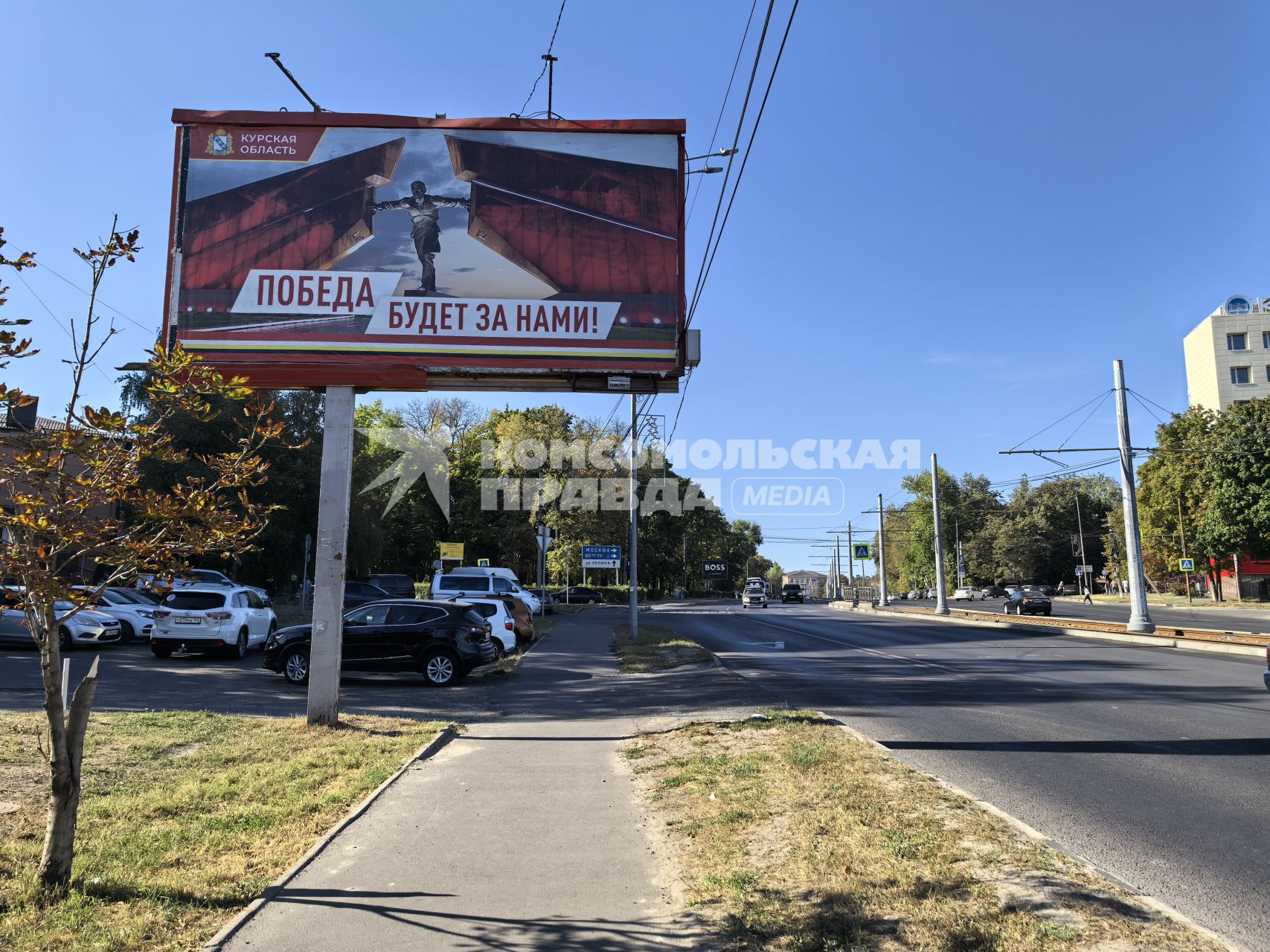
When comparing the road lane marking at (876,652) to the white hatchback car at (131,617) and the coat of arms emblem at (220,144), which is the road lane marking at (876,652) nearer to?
the coat of arms emblem at (220,144)

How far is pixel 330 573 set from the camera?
33.6 ft

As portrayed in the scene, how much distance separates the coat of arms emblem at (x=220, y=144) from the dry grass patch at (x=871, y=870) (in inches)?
399

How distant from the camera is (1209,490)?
57.5m

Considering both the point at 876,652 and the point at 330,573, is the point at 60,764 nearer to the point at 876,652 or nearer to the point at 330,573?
the point at 330,573

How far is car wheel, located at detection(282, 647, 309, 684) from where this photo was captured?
14.3 meters

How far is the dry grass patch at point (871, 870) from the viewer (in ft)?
12.5

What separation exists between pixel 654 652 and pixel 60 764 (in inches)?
623

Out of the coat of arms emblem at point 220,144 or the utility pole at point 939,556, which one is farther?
the utility pole at point 939,556

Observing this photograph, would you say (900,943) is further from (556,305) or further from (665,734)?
(556,305)

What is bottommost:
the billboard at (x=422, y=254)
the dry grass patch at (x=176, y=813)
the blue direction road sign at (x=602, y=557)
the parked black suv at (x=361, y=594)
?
the dry grass patch at (x=176, y=813)

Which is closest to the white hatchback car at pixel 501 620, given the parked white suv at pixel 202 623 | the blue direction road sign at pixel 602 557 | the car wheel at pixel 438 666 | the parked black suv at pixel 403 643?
the parked black suv at pixel 403 643

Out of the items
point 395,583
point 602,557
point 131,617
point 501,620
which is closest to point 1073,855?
point 501,620

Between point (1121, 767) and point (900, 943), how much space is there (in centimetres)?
525

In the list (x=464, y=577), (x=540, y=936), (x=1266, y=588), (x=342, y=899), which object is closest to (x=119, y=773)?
(x=342, y=899)
